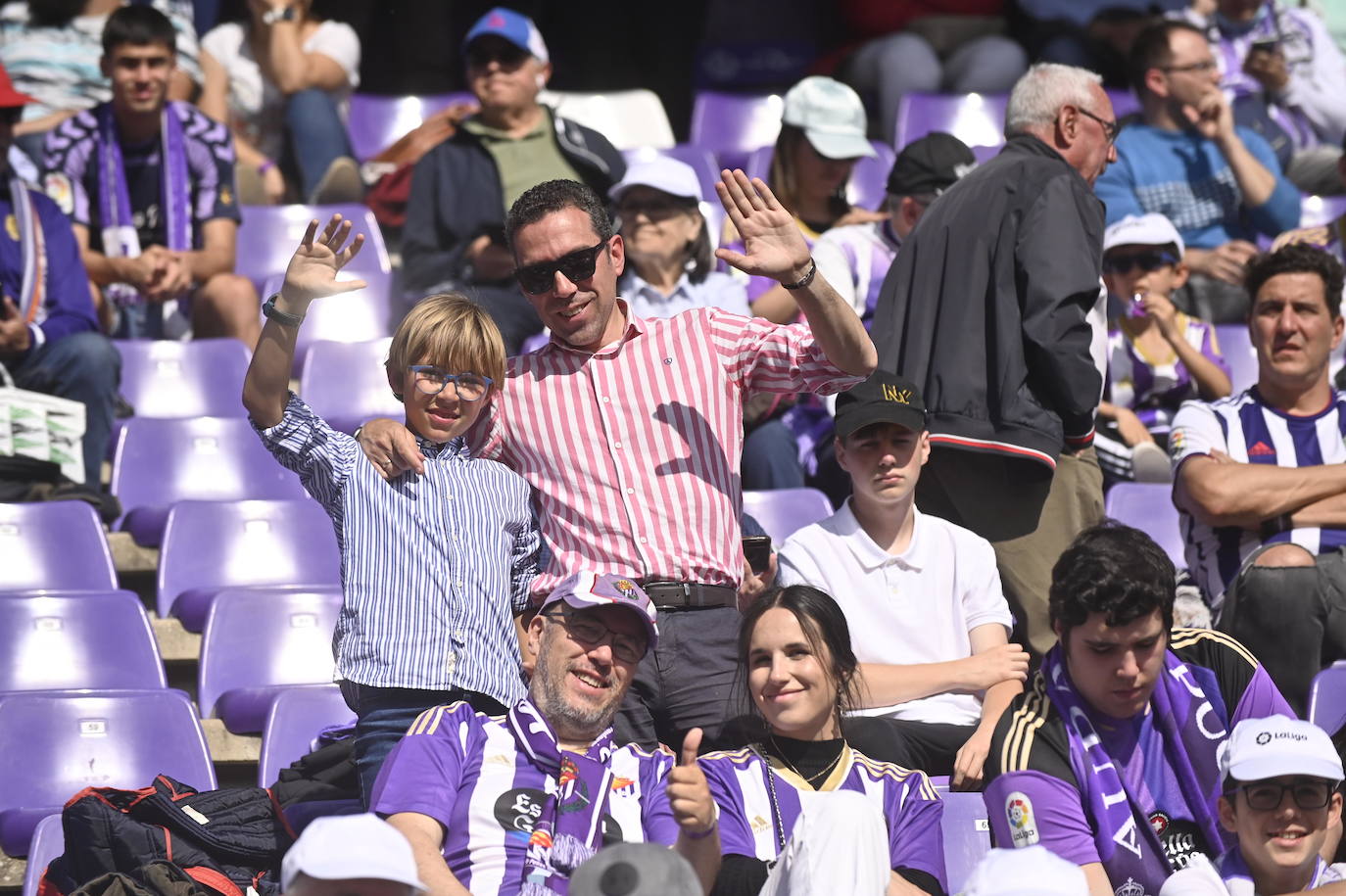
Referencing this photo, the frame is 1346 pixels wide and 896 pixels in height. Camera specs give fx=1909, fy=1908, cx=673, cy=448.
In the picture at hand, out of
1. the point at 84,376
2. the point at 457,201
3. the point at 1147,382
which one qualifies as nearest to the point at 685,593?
the point at 84,376

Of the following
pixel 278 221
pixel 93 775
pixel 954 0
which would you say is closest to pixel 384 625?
pixel 93 775

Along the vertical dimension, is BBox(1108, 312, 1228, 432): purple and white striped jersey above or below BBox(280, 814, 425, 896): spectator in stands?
above

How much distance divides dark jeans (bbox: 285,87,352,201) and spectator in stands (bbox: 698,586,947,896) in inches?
164

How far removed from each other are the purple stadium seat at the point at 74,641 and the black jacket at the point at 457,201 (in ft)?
6.70

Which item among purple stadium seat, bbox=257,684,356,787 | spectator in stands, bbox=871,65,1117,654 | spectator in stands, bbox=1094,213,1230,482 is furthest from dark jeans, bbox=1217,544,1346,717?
purple stadium seat, bbox=257,684,356,787

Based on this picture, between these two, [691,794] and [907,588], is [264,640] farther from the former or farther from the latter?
[691,794]

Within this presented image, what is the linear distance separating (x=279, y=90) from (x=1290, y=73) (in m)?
4.01

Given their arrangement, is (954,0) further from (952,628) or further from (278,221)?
(952,628)

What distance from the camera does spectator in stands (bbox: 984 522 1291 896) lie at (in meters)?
3.30

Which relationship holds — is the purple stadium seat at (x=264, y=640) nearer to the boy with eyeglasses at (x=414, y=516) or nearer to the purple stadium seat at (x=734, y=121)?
the boy with eyeglasses at (x=414, y=516)

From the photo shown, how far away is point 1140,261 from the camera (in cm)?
568

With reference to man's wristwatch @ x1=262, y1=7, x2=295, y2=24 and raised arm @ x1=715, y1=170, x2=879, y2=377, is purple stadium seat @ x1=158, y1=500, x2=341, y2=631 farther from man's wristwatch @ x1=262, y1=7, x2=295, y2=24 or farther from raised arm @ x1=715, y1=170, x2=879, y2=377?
man's wristwatch @ x1=262, y1=7, x2=295, y2=24

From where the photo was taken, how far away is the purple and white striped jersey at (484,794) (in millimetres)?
3145

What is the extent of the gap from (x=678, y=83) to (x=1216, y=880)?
6.21 m
